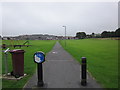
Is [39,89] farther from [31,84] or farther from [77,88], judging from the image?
[77,88]

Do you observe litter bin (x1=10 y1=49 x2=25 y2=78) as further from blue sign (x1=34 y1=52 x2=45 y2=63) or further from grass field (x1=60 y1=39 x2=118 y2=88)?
grass field (x1=60 y1=39 x2=118 y2=88)

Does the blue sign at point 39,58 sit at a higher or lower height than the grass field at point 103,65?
higher

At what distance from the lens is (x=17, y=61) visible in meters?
5.54

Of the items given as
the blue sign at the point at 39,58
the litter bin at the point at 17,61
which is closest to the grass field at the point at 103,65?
the blue sign at the point at 39,58

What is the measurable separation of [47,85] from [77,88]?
3.34 feet

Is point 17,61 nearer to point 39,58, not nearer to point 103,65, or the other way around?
point 39,58

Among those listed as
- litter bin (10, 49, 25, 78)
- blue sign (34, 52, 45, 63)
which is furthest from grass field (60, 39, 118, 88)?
litter bin (10, 49, 25, 78)

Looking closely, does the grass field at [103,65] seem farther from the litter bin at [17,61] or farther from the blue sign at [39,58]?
the litter bin at [17,61]

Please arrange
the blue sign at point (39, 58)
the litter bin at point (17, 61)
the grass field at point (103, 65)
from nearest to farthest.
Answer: the blue sign at point (39, 58), the grass field at point (103, 65), the litter bin at point (17, 61)

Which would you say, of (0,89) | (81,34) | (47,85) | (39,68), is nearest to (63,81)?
(47,85)

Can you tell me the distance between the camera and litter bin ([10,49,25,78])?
548 centimetres

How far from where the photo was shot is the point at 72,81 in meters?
5.04

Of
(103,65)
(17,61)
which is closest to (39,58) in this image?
(17,61)

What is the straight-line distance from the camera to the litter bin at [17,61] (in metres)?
5.48
